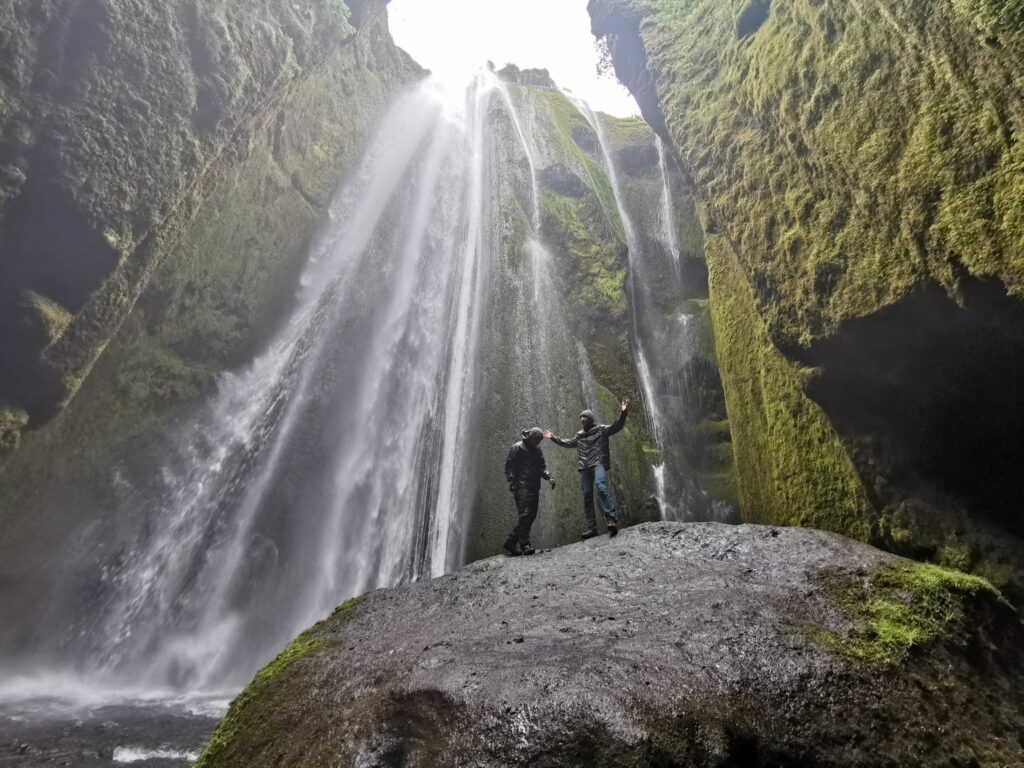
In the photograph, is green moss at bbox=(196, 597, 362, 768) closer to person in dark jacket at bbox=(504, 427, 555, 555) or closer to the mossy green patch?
person in dark jacket at bbox=(504, 427, 555, 555)

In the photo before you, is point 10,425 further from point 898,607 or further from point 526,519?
point 898,607

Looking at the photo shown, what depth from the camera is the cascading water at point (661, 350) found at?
11789 mm

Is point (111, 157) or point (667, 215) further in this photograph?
point (667, 215)

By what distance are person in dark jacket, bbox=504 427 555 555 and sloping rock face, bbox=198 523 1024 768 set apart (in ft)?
7.68

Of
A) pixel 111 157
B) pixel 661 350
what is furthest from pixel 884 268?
pixel 111 157

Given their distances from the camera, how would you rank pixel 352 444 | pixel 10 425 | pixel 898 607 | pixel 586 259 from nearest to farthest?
pixel 898 607 < pixel 10 425 < pixel 352 444 < pixel 586 259

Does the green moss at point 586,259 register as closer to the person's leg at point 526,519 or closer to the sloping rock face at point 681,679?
the person's leg at point 526,519

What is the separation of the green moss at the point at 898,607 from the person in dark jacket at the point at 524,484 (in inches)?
144

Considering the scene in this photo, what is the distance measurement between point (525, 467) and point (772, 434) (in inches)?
133

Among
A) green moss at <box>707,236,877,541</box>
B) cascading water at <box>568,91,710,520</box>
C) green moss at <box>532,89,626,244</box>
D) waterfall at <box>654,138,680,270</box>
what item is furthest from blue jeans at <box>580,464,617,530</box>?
green moss at <box>532,89,626,244</box>

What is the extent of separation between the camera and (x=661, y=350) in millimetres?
14531

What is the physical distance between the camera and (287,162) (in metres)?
15.1

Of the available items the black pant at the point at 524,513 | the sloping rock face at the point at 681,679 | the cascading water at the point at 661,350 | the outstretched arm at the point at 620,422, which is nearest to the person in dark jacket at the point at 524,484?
the black pant at the point at 524,513

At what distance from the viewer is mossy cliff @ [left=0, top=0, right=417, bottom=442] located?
8.18m
